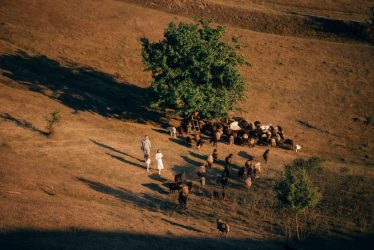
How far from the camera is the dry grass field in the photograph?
57.0 ft

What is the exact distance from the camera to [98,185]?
70.2 ft

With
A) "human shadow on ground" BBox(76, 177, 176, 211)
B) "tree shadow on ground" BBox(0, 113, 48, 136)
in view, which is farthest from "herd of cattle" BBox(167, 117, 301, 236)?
"tree shadow on ground" BBox(0, 113, 48, 136)

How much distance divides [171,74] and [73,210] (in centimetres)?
1674

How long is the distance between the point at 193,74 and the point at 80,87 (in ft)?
37.8

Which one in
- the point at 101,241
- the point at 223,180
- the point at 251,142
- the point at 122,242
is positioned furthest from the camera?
the point at 251,142

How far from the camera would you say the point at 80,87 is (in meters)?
37.0

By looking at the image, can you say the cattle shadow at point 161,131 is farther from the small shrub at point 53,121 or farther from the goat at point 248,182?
the goat at point 248,182

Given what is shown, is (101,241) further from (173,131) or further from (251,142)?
(251,142)

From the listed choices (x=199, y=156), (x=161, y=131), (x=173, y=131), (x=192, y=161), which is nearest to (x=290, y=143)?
(x=199, y=156)

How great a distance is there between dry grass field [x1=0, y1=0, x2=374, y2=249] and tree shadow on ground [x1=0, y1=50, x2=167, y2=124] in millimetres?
199

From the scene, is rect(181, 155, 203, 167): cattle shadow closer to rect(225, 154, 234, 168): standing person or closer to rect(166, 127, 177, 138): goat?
rect(225, 154, 234, 168): standing person

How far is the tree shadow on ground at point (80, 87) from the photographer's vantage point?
33.8m

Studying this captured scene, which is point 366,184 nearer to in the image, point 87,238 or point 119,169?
point 119,169

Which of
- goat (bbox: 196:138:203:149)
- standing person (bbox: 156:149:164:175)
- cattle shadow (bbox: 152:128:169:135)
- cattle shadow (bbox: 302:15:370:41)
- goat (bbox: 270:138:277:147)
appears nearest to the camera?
standing person (bbox: 156:149:164:175)
